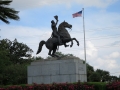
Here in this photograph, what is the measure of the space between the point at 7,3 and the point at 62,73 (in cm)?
759

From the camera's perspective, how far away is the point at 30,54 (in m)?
68.6

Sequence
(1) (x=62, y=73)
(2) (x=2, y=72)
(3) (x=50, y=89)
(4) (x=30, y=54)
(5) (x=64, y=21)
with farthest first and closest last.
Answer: (4) (x=30, y=54), (2) (x=2, y=72), (5) (x=64, y=21), (1) (x=62, y=73), (3) (x=50, y=89)

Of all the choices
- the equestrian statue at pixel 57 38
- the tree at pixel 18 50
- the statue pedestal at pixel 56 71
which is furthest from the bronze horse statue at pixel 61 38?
the tree at pixel 18 50

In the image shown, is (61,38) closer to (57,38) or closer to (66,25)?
(57,38)

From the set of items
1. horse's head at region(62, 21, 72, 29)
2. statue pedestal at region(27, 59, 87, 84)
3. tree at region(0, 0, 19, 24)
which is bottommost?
statue pedestal at region(27, 59, 87, 84)

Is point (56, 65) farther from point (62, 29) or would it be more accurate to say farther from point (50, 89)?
point (50, 89)

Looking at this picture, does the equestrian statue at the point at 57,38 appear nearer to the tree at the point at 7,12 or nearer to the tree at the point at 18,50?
the tree at the point at 7,12

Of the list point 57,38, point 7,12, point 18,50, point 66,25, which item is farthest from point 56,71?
point 18,50

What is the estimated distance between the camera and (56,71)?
67.9 feet

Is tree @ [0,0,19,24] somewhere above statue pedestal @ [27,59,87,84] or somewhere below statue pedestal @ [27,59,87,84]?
above

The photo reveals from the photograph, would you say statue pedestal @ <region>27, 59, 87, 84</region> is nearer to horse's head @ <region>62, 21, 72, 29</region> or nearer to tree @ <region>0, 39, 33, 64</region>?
horse's head @ <region>62, 21, 72, 29</region>

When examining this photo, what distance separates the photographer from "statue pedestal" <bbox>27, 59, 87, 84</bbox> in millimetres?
20234

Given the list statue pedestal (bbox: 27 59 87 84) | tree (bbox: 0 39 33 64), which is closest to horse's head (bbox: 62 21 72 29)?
statue pedestal (bbox: 27 59 87 84)

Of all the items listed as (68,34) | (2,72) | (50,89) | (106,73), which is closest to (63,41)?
(68,34)
